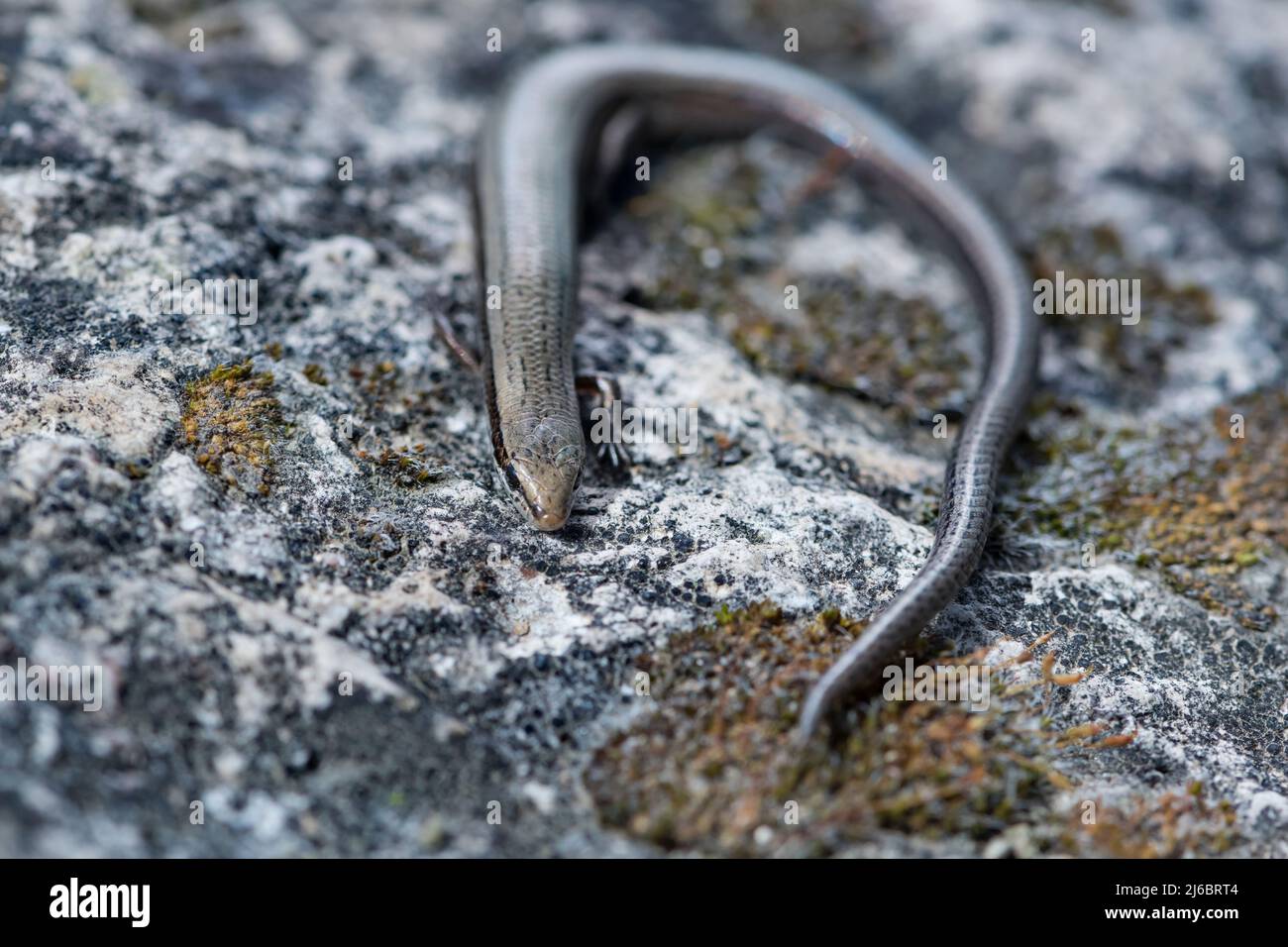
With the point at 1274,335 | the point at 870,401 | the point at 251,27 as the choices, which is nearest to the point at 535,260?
the point at 870,401

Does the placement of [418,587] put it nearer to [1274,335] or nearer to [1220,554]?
[1220,554]

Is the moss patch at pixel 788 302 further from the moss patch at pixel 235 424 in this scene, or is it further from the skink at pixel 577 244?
the moss patch at pixel 235 424

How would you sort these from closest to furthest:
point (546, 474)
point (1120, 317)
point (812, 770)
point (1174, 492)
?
point (812, 770) → point (546, 474) → point (1174, 492) → point (1120, 317)

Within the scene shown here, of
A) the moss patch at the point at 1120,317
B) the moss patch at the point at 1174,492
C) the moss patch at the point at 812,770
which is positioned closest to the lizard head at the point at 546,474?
the moss patch at the point at 812,770

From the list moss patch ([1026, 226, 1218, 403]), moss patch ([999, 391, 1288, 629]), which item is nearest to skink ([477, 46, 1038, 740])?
moss patch ([999, 391, 1288, 629])

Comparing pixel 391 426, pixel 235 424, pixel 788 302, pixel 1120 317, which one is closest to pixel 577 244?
pixel 788 302

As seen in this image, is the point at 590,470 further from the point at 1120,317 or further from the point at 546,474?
the point at 1120,317

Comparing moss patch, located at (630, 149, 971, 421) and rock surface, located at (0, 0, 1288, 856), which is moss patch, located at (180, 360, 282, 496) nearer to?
rock surface, located at (0, 0, 1288, 856)
